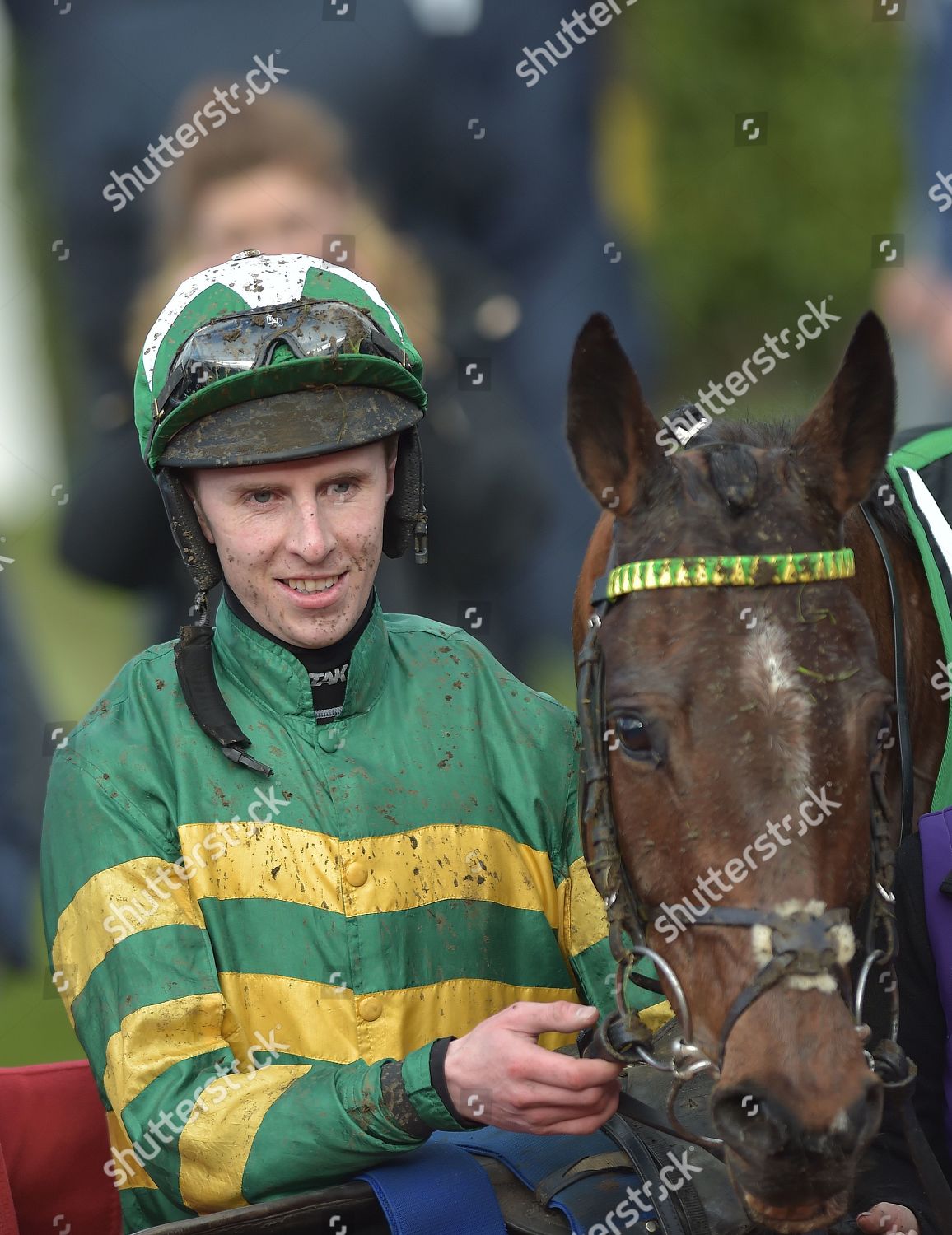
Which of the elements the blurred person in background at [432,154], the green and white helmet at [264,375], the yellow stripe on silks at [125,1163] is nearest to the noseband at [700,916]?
the green and white helmet at [264,375]

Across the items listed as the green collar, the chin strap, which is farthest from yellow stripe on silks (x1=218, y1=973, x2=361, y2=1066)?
the green collar

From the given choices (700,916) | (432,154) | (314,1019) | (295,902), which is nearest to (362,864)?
(295,902)

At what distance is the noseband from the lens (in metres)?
1.68

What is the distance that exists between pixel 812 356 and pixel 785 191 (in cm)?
56

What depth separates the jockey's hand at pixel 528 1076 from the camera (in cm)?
180

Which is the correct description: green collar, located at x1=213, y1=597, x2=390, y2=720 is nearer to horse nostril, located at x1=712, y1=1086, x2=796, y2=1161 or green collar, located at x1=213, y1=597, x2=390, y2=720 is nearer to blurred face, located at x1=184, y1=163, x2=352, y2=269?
horse nostril, located at x1=712, y1=1086, x2=796, y2=1161

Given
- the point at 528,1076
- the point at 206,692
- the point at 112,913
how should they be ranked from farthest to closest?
the point at 206,692
the point at 112,913
the point at 528,1076

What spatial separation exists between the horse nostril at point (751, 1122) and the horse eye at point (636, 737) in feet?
1.40

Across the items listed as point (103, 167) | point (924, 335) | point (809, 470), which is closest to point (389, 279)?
point (103, 167)

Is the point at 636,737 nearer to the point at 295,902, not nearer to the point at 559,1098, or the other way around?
the point at 559,1098

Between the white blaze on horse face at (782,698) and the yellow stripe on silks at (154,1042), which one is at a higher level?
the white blaze on horse face at (782,698)

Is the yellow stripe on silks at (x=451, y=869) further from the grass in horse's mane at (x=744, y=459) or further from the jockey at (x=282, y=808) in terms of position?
the grass in horse's mane at (x=744, y=459)

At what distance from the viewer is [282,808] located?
7.51 feet

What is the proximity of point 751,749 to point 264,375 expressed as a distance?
3.39 ft
